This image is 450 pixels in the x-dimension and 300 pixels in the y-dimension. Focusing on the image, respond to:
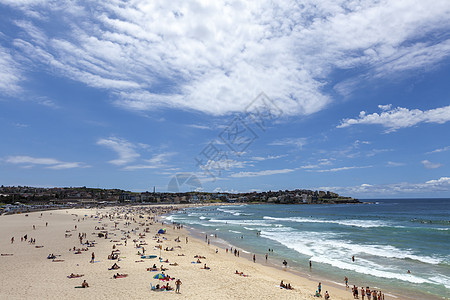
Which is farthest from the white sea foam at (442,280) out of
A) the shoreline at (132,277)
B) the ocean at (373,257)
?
the shoreline at (132,277)

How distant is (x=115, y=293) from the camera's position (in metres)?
14.2

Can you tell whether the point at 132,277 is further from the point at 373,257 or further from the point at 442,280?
the point at 373,257

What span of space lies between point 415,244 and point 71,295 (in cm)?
3558

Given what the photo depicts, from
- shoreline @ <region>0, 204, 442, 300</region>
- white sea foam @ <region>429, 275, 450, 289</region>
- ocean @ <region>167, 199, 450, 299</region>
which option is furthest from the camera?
ocean @ <region>167, 199, 450, 299</region>

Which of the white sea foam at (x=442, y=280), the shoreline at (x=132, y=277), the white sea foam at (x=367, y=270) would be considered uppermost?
the shoreline at (x=132, y=277)

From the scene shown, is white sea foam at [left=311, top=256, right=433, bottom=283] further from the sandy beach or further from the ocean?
Result: the sandy beach

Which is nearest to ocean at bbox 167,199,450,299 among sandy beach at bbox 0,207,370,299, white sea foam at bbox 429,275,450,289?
white sea foam at bbox 429,275,450,289

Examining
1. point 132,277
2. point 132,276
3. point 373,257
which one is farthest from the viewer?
point 373,257

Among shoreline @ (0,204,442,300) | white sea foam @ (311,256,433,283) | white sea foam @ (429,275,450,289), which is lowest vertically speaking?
white sea foam @ (311,256,433,283)

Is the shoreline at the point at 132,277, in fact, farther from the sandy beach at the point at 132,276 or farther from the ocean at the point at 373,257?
the ocean at the point at 373,257

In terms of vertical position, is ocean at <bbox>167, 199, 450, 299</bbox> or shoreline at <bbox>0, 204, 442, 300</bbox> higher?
shoreline at <bbox>0, 204, 442, 300</bbox>

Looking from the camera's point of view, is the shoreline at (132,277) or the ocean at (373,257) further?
the ocean at (373,257)

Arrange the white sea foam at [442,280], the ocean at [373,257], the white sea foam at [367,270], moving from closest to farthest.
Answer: the white sea foam at [442,280], the ocean at [373,257], the white sea foam at [367,270]

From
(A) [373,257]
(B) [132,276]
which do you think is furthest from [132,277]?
(A) [373,257]
